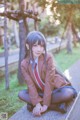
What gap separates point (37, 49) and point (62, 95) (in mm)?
506

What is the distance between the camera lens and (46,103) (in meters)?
2.69

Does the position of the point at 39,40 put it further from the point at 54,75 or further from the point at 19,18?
the point at 19,18

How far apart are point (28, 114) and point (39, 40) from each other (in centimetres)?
74

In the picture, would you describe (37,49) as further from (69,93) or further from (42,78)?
(69,93)

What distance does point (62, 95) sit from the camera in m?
2.74

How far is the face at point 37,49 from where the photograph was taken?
8.59 feet

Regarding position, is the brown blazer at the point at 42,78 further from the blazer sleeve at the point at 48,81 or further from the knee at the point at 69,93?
the knee at the point at 69,93

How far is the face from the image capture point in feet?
8.59

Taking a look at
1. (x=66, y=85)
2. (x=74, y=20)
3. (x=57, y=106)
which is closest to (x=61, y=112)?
(x=57, y=106)

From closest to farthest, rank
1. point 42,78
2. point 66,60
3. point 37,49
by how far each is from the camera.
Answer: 1. point 37,49
2. point 42,78
3. point 66,60

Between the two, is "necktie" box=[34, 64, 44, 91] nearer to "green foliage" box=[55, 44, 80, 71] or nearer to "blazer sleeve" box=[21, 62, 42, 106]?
"blazer sleeve" box=[21, 62, 42, 106]

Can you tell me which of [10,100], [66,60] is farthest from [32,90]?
[66,60]

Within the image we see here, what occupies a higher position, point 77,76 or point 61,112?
point 61,112

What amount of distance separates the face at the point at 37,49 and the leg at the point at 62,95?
41 cm
